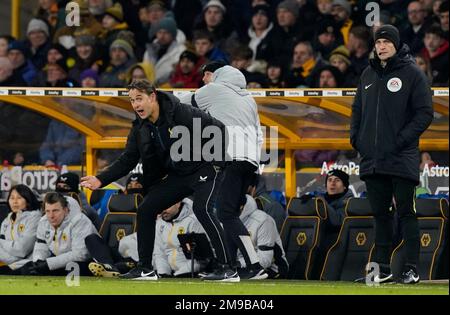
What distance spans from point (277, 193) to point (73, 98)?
2.53m

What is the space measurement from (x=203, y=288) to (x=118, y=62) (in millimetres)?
8763

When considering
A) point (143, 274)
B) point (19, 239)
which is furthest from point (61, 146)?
point (143, 274)

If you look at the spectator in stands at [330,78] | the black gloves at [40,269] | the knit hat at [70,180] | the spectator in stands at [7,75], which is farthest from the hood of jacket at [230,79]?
the spectator in stands at [7,75]

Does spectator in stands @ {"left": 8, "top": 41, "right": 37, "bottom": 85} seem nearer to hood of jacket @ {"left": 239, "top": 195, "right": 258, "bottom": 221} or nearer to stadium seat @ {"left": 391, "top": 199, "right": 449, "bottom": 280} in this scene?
hood of jacket @ {"left": 239, "top": 195, "right": 258, "bottom": 221}

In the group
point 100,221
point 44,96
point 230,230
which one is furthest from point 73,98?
point 230,230

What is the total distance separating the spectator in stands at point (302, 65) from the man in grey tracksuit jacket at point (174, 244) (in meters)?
3.72

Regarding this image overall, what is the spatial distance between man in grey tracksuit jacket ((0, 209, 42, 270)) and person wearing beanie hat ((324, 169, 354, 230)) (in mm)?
3012

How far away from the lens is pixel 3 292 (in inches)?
470

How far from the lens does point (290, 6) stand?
20.1 m

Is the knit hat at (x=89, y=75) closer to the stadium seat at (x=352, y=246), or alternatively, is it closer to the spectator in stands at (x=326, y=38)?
the spectator in stands at (x=326, y=38)

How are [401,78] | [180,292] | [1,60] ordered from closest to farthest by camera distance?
1. [180,292]
2. [401,78]
3. [1,60]

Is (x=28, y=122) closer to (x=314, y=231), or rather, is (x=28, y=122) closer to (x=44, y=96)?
(x=44, y=96)

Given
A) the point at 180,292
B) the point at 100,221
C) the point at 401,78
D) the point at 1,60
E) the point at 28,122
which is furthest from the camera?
the point at 1,60

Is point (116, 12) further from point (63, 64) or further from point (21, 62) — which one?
point (21, 62)
